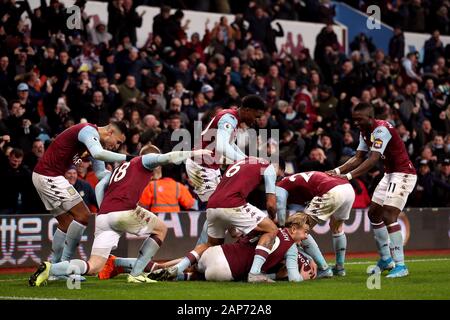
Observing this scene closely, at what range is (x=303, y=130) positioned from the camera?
21219mm

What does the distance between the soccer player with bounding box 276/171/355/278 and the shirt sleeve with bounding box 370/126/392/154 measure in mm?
640

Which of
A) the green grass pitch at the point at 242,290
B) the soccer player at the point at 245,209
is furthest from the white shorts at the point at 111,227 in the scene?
the soccer player at the point at 245,209

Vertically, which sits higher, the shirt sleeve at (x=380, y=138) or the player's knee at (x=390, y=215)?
the shirt sleeve at (x=380, y=138)

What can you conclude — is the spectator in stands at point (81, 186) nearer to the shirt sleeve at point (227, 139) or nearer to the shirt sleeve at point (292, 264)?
the shirt sleeve at point (227, 139)

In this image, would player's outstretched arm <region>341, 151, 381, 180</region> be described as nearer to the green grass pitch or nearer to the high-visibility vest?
the green grass pitch

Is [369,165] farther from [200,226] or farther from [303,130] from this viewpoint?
[303,130]

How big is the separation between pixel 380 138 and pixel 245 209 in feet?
7.80

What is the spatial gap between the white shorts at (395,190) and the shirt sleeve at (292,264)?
1869 mm

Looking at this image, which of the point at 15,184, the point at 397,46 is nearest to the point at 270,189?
the point at 15,184

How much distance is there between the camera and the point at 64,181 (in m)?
12.6

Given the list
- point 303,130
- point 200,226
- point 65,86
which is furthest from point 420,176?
point 65,86

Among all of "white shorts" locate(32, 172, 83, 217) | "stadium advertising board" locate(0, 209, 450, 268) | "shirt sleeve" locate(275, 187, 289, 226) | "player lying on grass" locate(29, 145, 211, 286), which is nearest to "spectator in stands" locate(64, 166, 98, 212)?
"stadium advertising board" locate(0, 209, 450, 268)

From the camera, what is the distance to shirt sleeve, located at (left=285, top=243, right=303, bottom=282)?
12.0 metres

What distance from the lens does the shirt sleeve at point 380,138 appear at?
13000mm
